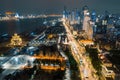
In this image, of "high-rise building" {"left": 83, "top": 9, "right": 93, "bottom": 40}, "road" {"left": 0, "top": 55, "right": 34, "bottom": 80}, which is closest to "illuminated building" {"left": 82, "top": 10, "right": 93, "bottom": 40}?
"high-rise building" {"left": 83, "top": 9, "right": 93, "bottom": 40}

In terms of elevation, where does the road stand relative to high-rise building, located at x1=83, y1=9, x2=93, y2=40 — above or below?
below

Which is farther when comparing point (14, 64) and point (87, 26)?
point (87, 26)

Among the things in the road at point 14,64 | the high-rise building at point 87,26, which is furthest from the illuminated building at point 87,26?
the road at point 14,64

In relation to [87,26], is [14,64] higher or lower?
lower

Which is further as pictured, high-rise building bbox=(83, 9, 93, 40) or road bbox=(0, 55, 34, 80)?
high-rise building bbox=(83, 9, 93, 40)

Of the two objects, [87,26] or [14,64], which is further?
[87,26]

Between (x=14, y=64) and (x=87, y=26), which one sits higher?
(x=87, y=26)

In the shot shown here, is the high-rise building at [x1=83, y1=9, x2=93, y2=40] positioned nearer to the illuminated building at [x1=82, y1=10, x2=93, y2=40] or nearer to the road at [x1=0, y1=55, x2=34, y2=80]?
the illuminated building at [x1=82, y1=10, x2=93, y2=40]

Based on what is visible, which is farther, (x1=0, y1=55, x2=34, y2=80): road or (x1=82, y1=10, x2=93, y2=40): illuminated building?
(x1=82, y1=10, x2=93, y2=40): illuminated building

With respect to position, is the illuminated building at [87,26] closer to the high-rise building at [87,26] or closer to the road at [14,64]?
the high-rise building at [87,26]

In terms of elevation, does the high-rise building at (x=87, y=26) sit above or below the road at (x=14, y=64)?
above

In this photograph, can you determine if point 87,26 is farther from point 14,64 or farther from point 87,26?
point 14,64

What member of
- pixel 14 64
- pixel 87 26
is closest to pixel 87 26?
pixel 87 26

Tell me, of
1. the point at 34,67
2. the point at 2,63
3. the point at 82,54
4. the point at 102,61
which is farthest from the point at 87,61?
the point at 2,63
